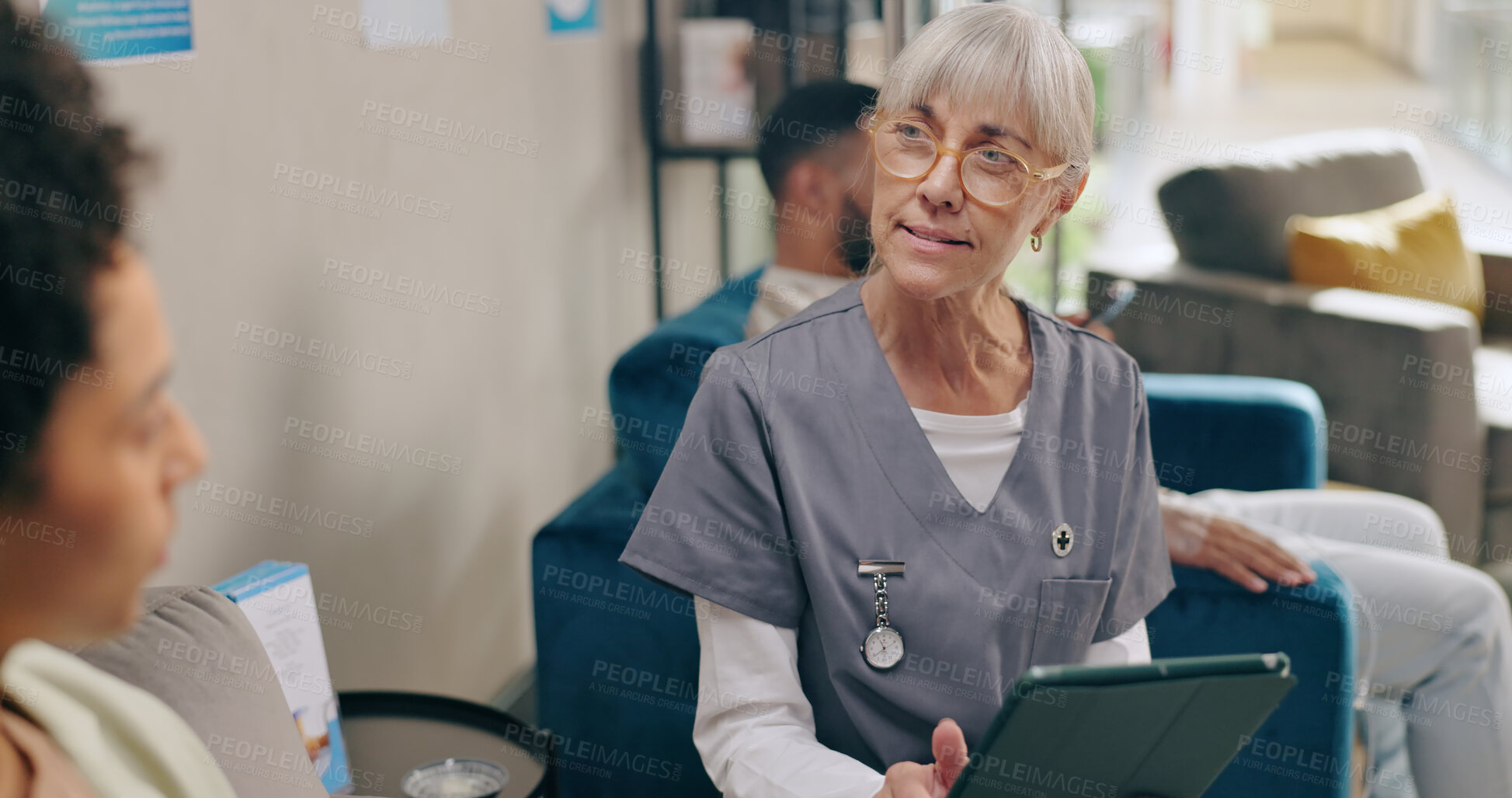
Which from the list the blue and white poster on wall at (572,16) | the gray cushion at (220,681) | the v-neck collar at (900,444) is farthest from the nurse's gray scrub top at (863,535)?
the blue and white poster on wall at (572,16)

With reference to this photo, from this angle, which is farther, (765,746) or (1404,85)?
(1404,85)

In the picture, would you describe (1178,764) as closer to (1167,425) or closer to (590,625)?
(590,625)

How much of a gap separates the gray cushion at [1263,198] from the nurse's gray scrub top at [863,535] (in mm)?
1967

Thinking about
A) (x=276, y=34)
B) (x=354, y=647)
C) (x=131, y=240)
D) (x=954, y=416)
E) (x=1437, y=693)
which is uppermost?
(x=276, y=34)

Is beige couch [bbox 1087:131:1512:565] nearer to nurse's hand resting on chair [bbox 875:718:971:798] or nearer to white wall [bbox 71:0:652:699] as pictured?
white wall [bbox 71:0:652:699]

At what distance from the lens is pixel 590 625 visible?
4.88 ft

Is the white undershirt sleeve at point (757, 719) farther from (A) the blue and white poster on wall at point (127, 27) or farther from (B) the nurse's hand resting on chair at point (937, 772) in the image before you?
(A) the blue and white poster on wall at point (127, 27)

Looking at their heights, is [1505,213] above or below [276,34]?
below

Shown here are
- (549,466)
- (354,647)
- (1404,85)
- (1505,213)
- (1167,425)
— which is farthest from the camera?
(1404,85)

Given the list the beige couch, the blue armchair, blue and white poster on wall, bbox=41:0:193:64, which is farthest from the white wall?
the beige couch

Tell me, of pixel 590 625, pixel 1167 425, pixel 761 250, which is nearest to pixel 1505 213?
pixel 761 250

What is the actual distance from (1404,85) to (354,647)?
11602 mm

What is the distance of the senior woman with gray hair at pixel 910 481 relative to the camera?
3.16 feet

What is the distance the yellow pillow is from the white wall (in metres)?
1.51
